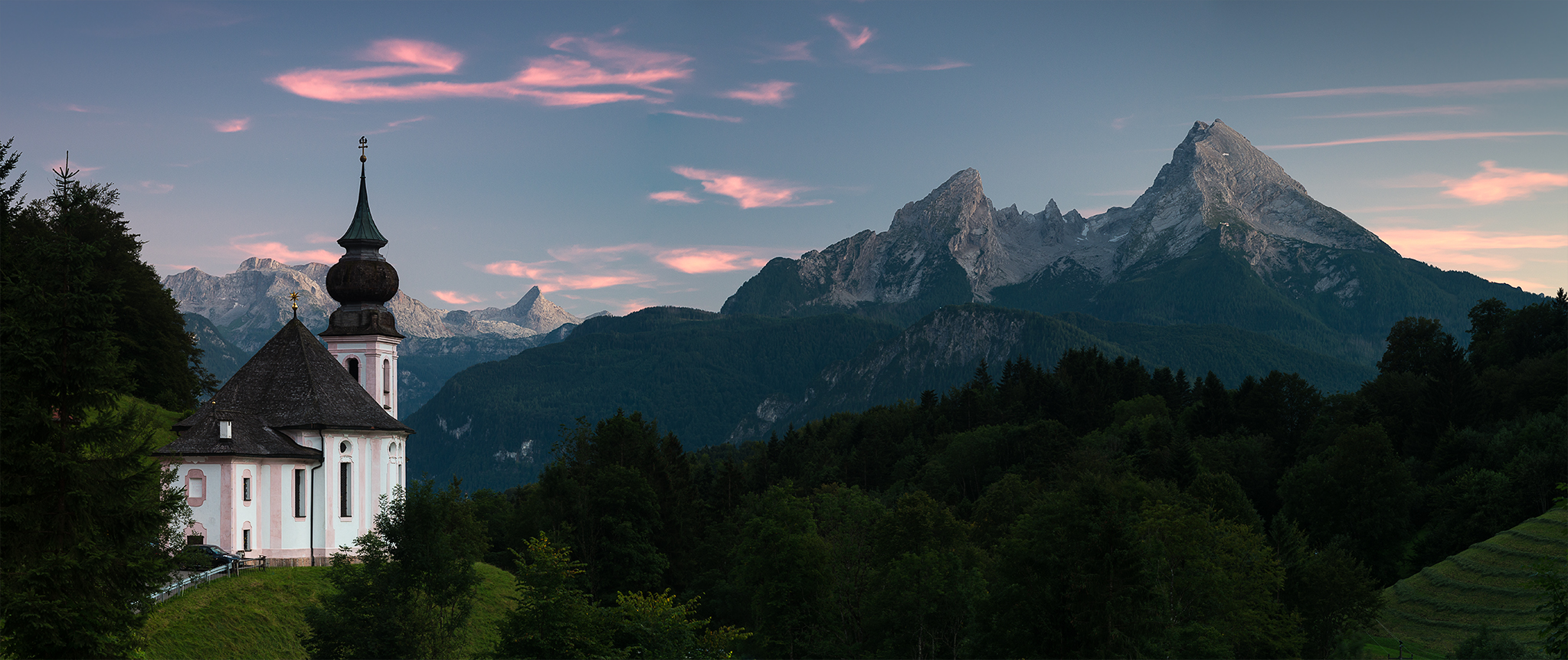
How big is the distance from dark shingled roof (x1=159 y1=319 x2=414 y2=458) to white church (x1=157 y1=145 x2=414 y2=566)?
0.06m

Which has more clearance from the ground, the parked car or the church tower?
the church tower

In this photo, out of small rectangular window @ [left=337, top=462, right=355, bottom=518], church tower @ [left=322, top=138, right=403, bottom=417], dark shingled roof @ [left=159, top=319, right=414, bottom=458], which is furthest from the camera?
church tower @ [left=322, top=138, right=403, bottom=417]

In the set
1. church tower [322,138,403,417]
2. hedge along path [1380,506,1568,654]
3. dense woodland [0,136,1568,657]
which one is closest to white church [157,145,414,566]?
dense woodland [0,136,1568,657]

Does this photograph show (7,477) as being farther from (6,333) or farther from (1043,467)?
(1043,467)

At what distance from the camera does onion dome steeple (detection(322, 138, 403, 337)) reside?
271 ft

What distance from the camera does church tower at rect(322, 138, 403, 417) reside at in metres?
82.5

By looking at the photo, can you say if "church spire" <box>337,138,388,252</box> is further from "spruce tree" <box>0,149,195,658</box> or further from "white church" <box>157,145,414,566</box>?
"spruce tree" <box>0,149,195,658</box>

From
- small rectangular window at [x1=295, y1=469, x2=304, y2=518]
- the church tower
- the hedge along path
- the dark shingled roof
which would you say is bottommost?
the hedge along path

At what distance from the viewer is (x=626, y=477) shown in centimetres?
9675

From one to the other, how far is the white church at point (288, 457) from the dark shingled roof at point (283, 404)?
6 centimetres

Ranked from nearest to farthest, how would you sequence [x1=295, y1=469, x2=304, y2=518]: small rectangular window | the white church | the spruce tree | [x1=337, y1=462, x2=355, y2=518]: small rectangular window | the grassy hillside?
the spruce tree < the grassy hillside < the white church < [x1=295, y1=469, x2=304, y2=518]: small rectangular window < [x1=337, y1=462, x2=355, y2=518]: small rectangular window

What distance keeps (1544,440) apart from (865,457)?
8000 centimetres

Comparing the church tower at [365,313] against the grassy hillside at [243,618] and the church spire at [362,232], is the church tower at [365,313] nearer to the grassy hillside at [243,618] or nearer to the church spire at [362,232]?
the church spire at [362,232]

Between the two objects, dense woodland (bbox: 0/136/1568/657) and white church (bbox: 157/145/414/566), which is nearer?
dense woodland (bbox: 0/136/1568/657)
